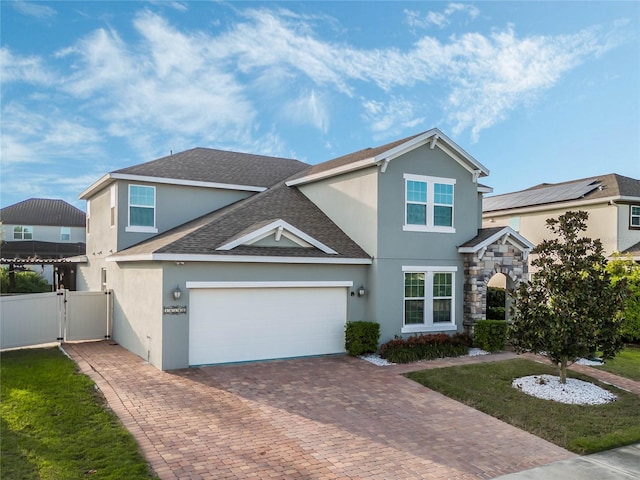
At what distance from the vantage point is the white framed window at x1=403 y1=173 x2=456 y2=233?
14914 mm

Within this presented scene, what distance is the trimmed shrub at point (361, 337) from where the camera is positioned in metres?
13.8

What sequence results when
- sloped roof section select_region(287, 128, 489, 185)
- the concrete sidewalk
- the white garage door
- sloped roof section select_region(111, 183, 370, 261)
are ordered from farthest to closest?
sloped roof section select_region(287, 128, 489, 185) → sloped roof section select_region(111, 183, 370, 261) → the white garage door → the concrete sidewalk

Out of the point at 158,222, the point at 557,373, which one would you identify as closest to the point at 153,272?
the point at 158,222

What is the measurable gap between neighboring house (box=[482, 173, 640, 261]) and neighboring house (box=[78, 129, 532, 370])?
860 centimetres

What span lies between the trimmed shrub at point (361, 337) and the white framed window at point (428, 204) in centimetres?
335

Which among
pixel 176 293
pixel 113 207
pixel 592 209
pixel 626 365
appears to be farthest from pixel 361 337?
pixel 592 209

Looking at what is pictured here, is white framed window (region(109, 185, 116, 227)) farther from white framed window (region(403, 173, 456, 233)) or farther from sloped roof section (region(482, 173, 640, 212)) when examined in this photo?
sloped roof section (region(482, 173, 640, 212))

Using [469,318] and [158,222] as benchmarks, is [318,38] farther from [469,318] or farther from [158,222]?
[469,318]

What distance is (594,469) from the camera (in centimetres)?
693

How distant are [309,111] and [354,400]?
50.3 feet

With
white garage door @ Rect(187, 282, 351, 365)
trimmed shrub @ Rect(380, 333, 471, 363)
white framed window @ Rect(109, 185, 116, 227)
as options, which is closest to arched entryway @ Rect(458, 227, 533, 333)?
trimmed shrub @ Rect(380, 333, 471, 363)

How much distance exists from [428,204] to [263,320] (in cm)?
659

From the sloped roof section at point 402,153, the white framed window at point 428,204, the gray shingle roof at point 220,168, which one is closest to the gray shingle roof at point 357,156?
the sloped roof section at point 402,153

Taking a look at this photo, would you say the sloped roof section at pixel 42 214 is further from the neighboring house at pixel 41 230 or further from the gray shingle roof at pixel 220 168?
the gray shingle roof at pixel 220 168
